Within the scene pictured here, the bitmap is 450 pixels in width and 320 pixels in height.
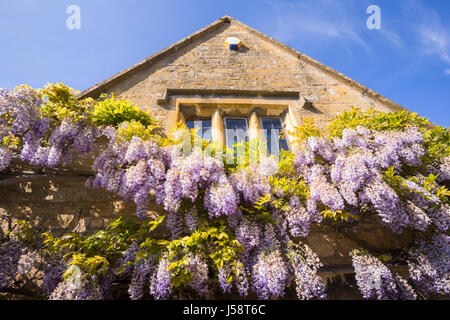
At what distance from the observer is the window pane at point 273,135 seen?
14.8 ft

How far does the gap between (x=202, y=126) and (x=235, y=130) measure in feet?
2.53

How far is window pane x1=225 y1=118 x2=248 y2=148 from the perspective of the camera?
455 centimetres

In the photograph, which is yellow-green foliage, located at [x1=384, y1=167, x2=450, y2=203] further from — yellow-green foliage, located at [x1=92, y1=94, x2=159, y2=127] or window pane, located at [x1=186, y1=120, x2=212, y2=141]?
yellow-green foliage, located at [x1=92, y1=94, x2=159, y2=127]

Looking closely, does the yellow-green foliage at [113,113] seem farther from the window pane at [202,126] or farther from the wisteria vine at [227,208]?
the window pane at [202,126]

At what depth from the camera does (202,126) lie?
15.8ft

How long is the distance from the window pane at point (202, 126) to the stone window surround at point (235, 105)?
0.11 meters

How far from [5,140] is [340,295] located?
5438 mm

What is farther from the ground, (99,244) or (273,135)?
(273,135)

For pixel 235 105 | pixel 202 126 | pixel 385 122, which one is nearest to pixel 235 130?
pixel 235 105

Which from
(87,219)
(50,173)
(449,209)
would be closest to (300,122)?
(449,209)

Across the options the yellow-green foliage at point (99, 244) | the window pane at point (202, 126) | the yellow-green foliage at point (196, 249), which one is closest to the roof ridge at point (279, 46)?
the window pane at point (202, 126)

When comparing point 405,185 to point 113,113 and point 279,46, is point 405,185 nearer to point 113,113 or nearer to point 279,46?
point 113,113

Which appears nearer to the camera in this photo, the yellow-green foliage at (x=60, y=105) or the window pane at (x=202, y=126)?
the yellow-green foliage at (x=60, y=105)

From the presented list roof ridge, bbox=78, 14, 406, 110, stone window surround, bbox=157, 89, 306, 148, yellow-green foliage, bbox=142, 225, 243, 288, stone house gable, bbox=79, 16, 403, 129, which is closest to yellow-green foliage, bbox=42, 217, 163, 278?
yellow-green foliage, bbox=142, 225, 243, 288
